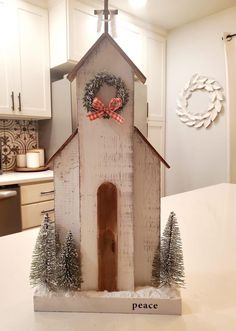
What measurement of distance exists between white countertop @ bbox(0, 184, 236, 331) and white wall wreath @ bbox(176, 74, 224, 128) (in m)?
1.95

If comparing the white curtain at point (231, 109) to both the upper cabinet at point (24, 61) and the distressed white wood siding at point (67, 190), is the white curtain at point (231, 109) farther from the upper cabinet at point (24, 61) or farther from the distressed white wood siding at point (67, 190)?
the distressed white wood siding at point (67, 190)

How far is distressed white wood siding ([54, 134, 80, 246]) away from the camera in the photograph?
416 mm

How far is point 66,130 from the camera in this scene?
229 centimetres

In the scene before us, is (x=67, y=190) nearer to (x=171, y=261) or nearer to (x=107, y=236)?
(x=107, y=236)

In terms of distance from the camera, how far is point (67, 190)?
16.7 inches

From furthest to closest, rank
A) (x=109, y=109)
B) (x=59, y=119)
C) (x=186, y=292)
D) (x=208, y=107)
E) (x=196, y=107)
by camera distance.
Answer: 1. (x=196, y=107)
2. (x=208, y=107)
3. (x=59, y=119)
4. (x=186, y=292)
5. (x=109, y=109)

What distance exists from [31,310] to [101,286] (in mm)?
129

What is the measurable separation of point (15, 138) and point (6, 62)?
2.37ft

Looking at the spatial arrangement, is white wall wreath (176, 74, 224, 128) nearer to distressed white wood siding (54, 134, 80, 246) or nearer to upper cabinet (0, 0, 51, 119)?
upper cabinet (0, 0, 51, 119)

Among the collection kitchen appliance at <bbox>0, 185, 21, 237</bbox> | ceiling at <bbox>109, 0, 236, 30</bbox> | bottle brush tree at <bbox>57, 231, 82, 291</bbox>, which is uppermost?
ceiling at <bbox>109, 0, 236, 30</bbox>

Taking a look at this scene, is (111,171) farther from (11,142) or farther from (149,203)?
(11,142)

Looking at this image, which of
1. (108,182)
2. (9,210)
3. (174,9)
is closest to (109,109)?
(108,182)

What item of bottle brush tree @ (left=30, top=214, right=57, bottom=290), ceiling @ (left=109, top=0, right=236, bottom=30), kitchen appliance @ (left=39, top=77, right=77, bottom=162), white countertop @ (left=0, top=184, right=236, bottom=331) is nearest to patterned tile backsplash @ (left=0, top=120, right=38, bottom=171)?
kitchen appliance @ (left=39, top=77, right=77, bottom=162)

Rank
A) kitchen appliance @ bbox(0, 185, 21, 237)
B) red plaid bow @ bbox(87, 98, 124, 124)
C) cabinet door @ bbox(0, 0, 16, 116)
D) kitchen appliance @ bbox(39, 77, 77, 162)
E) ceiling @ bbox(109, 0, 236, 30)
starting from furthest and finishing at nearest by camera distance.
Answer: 1. ceiling @ bbox(109, 0, 236, 30)
2. kitchen appliance @ bbox(39, 77, 77, 162)
3. cabinet door @ bbox(0, 0, 16, 116)
4. kitchen appliance @ bbox(0, 185, 21, 237)
5. red plaid bow @ bbox(87, 98, 124, 124)
